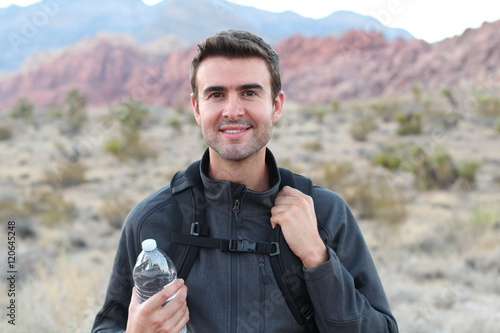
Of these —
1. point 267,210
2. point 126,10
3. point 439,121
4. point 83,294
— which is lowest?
point 83,294

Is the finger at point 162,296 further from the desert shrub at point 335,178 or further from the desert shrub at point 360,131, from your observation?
the desert shrub at point 360,131

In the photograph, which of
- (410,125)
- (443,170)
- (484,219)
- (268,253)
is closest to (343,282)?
(268,253)

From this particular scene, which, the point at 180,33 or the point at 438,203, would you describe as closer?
the point at 438,203

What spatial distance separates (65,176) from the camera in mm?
13094

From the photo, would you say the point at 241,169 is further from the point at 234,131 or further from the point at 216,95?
the point at 216,95

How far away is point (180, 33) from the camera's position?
355 feet

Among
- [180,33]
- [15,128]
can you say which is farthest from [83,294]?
[180,33]

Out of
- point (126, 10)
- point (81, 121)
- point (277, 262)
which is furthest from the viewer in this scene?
point (126, 10)

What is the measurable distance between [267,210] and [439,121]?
21.0 m

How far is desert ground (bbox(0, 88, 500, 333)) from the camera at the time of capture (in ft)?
16.5

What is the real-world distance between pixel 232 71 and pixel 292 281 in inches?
35.5

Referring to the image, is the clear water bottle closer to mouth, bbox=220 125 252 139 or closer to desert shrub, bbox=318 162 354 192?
mouth, bbox=220 125 252 139

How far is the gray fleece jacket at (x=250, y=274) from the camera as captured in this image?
5.36 feet

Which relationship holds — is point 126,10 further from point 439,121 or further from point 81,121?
point 439,121
